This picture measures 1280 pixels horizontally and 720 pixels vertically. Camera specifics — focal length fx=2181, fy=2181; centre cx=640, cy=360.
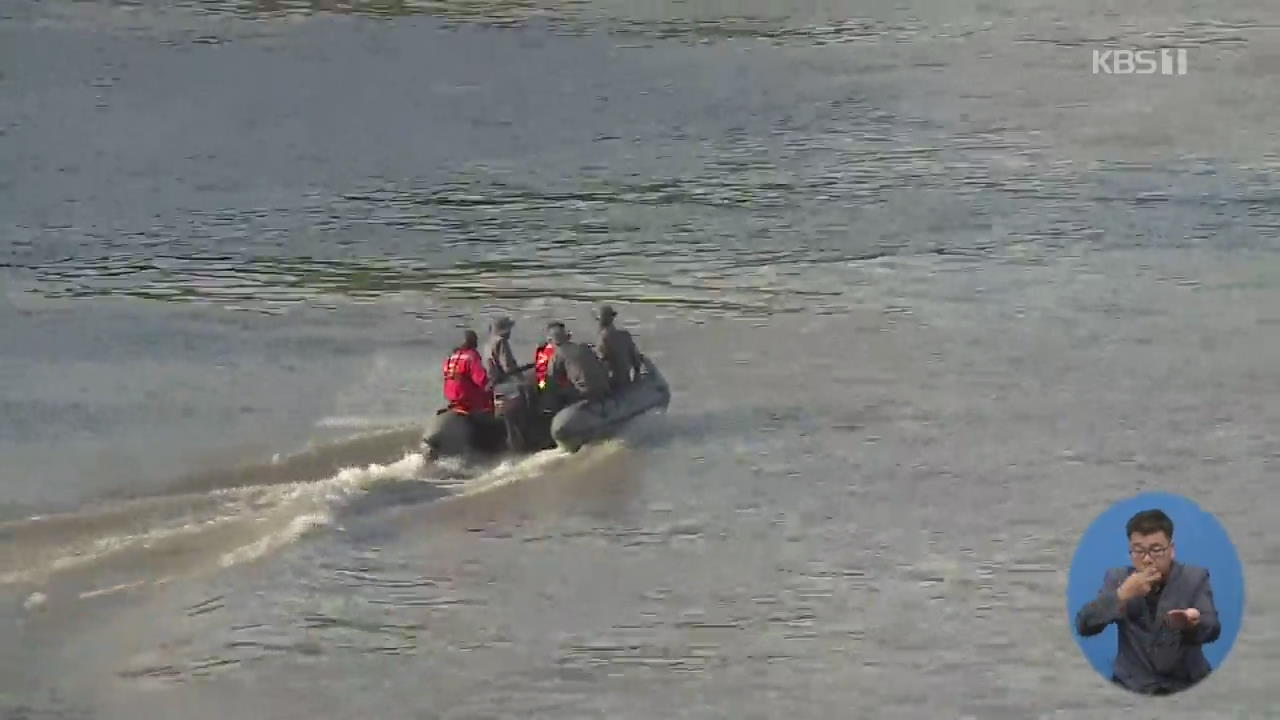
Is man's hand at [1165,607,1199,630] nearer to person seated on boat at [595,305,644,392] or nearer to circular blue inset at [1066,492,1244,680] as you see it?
circular blue inset at [1066,492,1244,680]

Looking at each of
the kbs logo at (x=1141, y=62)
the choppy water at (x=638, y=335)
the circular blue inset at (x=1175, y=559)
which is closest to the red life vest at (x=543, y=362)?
the choppy water at (x=638, y=335)

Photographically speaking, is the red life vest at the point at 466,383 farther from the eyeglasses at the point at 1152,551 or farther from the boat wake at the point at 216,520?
the eyeglasses at the point at 1152,551

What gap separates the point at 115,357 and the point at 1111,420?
10.1 meters

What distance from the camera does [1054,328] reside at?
2345 cm

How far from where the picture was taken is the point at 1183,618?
9.84 metres

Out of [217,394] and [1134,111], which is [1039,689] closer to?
[217,394]

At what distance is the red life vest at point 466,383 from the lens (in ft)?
61.5

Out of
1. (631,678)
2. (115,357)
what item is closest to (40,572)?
(631,678)

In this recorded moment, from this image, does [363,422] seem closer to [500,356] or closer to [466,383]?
[500,356]

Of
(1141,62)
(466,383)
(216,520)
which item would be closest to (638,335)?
(466,383)

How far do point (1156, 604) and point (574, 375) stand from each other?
33.2 ft

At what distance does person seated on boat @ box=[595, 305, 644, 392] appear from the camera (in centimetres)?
1992

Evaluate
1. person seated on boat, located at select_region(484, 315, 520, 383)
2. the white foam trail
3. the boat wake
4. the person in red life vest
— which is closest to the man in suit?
the boat wake

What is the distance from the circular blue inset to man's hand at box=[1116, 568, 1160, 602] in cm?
8
